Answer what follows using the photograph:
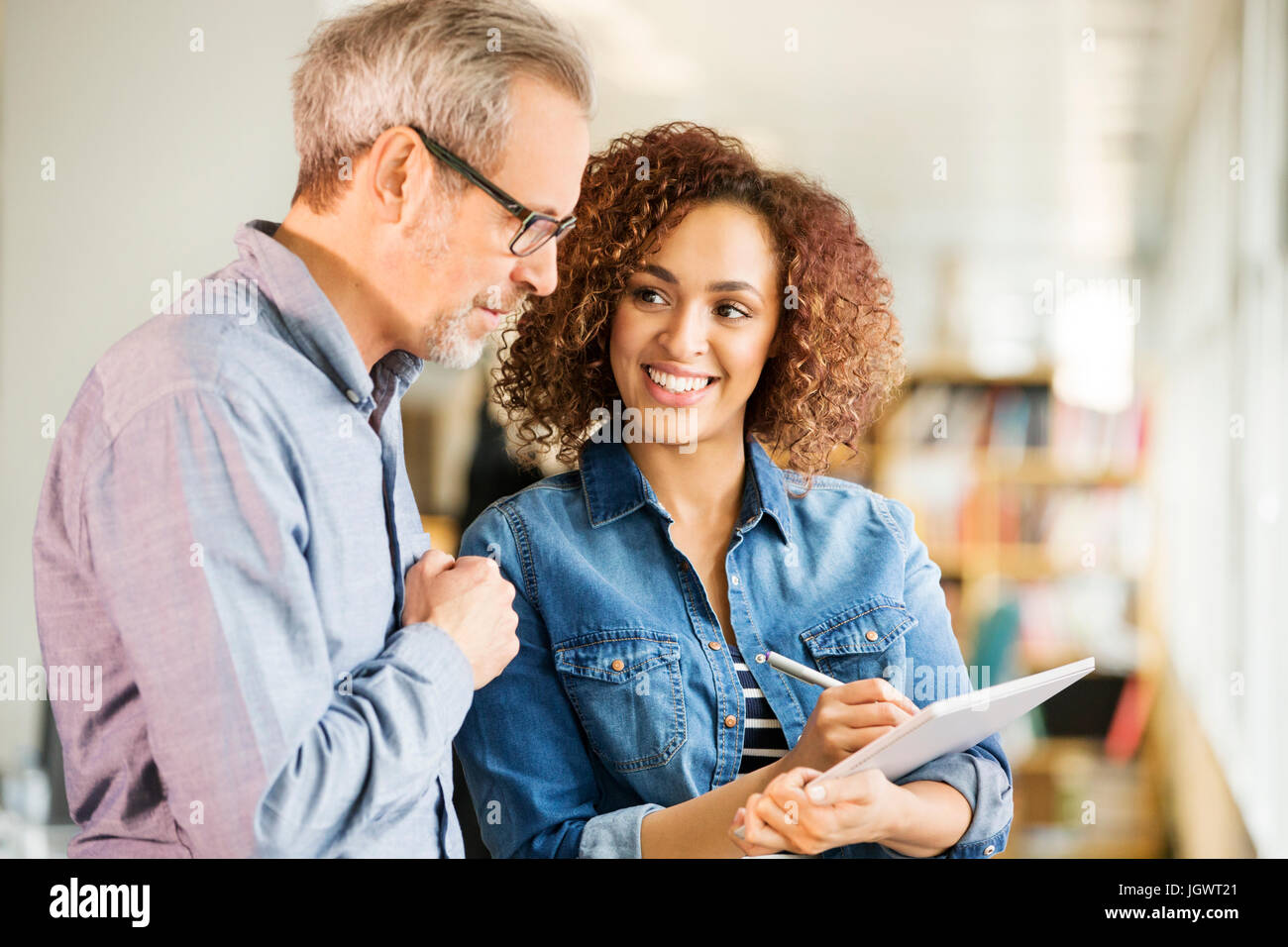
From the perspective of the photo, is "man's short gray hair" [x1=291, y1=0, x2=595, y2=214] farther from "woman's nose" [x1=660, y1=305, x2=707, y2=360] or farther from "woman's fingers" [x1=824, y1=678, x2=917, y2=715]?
"woman's fingers" [x1=824, y1=678, x2=917, y2=715]

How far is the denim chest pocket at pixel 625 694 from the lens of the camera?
1.31 meters

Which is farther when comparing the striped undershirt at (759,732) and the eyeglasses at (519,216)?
the striped undershirt at (759,732)

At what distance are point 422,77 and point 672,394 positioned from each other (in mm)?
488

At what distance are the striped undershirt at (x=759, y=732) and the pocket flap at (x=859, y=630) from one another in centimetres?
10

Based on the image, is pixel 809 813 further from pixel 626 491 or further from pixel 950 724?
pixel 626 491

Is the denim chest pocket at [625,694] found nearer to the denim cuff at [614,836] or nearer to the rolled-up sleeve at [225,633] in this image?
the denim cuff at [614,836]

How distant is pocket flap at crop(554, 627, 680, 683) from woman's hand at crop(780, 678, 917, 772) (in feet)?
0.71

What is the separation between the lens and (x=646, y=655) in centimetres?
133

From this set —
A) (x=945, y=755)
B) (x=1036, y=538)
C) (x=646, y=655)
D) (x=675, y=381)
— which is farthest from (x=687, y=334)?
(x=1036, y=538)

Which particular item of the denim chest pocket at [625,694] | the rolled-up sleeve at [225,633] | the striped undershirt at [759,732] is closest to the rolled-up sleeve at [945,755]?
the striped undershirt at [759,732]

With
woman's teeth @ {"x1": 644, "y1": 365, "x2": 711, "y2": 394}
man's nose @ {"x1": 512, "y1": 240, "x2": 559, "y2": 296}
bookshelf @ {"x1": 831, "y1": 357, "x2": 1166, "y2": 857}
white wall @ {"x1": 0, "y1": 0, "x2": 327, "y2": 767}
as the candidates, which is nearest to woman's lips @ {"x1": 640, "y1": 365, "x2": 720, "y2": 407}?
woman's teeth @ {"x1": 644, "y1": 365, "x2": 711, "y2": 394}

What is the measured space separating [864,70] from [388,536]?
3.13 metres

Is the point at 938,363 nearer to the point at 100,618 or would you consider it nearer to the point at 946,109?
the point at 946,109
